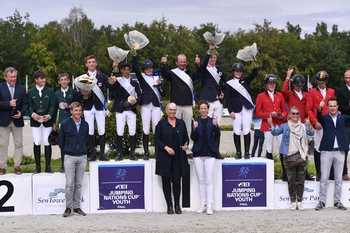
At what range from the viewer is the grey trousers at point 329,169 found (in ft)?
28.6

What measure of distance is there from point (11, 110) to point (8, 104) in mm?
163

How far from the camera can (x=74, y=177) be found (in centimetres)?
845

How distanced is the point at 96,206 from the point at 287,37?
51658 mm

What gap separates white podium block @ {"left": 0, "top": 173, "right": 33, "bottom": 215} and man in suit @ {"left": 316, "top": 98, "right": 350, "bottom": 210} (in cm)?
514

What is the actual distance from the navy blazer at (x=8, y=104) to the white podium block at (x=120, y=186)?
156 cm

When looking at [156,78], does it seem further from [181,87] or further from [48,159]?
[48,159]

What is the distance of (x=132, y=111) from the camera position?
9.26 meters

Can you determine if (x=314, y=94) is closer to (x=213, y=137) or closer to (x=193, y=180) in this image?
(x=213, y=137)

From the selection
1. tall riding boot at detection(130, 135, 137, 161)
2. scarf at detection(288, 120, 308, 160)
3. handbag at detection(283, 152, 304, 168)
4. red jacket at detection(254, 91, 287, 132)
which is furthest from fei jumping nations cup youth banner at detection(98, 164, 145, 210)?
scarf at detection(288, 120, 308, 160)

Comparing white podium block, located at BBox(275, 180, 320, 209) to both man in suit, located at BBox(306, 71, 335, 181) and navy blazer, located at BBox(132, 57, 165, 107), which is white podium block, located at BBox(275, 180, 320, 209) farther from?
navy blazer, located at BBox(132, 57, 165, 107)

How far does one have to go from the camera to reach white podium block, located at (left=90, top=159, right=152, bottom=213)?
887 cm

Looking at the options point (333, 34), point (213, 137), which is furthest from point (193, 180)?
point (333, 34)

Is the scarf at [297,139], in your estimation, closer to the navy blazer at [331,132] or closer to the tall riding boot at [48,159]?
the navy blazer at [331,132]

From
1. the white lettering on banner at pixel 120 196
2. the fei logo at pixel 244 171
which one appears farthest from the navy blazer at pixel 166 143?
the fei logo at pixel 244 171
